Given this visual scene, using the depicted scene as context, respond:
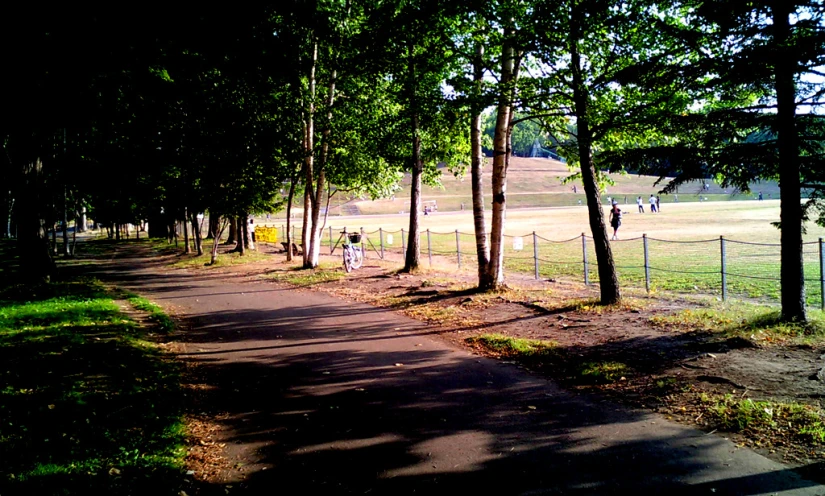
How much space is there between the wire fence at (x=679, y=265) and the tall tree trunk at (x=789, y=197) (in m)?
1.42

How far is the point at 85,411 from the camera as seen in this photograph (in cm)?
598

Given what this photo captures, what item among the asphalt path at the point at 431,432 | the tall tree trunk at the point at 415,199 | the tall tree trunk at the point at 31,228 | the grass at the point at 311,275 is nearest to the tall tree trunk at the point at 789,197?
the asphalt path at the point at 431,432

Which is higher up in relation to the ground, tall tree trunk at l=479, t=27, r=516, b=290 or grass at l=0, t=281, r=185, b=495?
tall tree trunk at l=479, t=27, r=516, b=290

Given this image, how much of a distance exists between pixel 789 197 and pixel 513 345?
443 centimetres

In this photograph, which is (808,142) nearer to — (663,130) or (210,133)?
(663,130)

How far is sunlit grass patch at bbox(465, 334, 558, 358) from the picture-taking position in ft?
27.3

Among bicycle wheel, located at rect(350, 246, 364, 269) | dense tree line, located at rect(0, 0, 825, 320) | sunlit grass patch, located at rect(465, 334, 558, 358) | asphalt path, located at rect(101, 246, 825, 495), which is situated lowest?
asphalt path, located at rect(101, 246, 825, 495)

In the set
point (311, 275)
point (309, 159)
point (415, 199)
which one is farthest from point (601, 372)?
point (309, 159)

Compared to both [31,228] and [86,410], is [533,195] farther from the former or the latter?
[86,410]

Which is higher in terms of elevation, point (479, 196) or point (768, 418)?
point (479, 196)

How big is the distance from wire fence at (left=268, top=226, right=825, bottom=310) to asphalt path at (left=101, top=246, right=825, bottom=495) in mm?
6346

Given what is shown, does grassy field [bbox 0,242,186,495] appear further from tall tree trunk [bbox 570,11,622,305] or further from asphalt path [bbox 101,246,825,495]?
tall tree trunk [bbox 570,11,622,305]

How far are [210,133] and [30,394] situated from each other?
1775 cm

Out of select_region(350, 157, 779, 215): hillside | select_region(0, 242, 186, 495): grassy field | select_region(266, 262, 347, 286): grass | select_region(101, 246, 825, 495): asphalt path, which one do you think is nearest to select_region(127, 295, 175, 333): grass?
select_region(0, 242, 186, 495): grassy field
